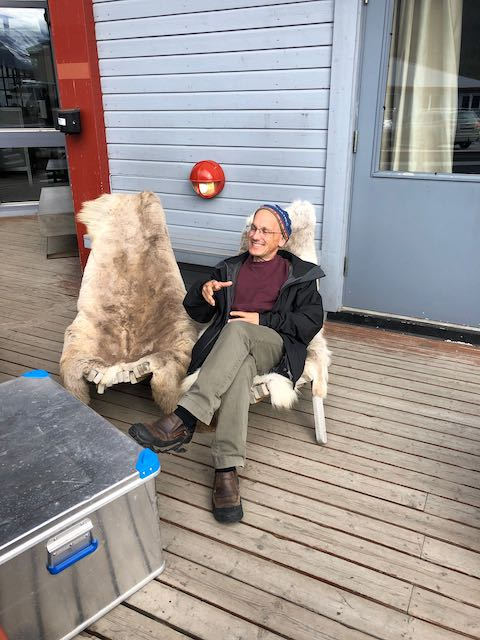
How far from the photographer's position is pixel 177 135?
3.83 meters

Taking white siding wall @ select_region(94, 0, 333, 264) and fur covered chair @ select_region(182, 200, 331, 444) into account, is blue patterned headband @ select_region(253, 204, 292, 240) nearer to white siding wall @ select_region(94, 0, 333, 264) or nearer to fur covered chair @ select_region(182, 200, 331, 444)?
fur covered chair @ select_region(182, 200, 331, 444)

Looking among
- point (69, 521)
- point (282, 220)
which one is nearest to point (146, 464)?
point (69, 521)

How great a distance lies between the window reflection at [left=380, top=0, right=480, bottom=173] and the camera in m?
2.92

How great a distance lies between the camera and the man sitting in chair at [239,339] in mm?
1970

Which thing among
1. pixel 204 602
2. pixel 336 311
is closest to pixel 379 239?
pixel 336 311

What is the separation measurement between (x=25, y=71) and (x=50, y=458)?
7.15 metres

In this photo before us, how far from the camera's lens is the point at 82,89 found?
13.4 feet

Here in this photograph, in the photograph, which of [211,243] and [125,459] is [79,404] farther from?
[211,243]

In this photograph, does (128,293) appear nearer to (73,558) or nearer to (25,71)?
(73,558)

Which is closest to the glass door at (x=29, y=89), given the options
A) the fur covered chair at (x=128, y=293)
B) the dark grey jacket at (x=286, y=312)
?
the fur covered chair at (x=128, y=293)

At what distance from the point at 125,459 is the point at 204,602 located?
1.64 feet

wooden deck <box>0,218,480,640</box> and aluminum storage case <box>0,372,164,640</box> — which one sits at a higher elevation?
aluminum storage case <box>0,372,164,640</box>

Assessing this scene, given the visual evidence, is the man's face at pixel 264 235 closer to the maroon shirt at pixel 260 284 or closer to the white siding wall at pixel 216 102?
the maroon shirt at pixel 260 284

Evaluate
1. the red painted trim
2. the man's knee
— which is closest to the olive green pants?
the man's knee
